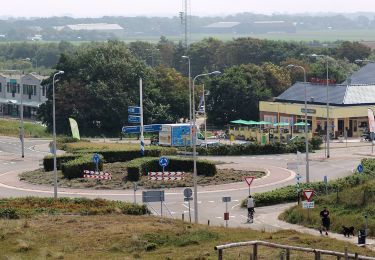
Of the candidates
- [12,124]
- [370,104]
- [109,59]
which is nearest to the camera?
[370,104]

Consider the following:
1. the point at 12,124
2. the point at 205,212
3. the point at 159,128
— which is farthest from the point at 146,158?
the point at 12,124

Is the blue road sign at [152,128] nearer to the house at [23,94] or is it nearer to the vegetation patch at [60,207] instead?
the vegetation patch at [60,207]

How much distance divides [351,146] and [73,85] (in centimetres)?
3203

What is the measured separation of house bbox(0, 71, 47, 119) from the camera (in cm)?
14450

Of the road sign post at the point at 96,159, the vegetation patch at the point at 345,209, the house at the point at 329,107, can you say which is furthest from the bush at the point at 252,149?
the vegetation patch at the point at 345,209

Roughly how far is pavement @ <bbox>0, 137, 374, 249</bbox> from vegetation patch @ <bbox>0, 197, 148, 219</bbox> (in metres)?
4.19

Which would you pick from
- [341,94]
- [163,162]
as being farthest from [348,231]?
[341,94]

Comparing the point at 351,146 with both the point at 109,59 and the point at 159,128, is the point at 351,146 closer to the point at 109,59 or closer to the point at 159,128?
the point at 159,128

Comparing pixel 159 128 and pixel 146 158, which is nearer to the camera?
pixel 146 158

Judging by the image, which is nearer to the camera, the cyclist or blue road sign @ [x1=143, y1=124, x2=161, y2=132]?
the cyclist

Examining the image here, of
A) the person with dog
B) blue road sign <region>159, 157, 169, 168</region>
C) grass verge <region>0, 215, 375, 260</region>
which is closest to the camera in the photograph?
grass verge <region>0, 215, 375, 260</region>

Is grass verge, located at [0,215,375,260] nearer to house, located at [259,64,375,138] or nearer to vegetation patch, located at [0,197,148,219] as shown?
vegetation patch, located at [0,197,148,219]

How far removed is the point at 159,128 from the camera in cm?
9600

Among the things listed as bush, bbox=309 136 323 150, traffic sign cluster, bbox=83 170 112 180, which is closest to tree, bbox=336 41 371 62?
bush, bbox=309 136 323 150
